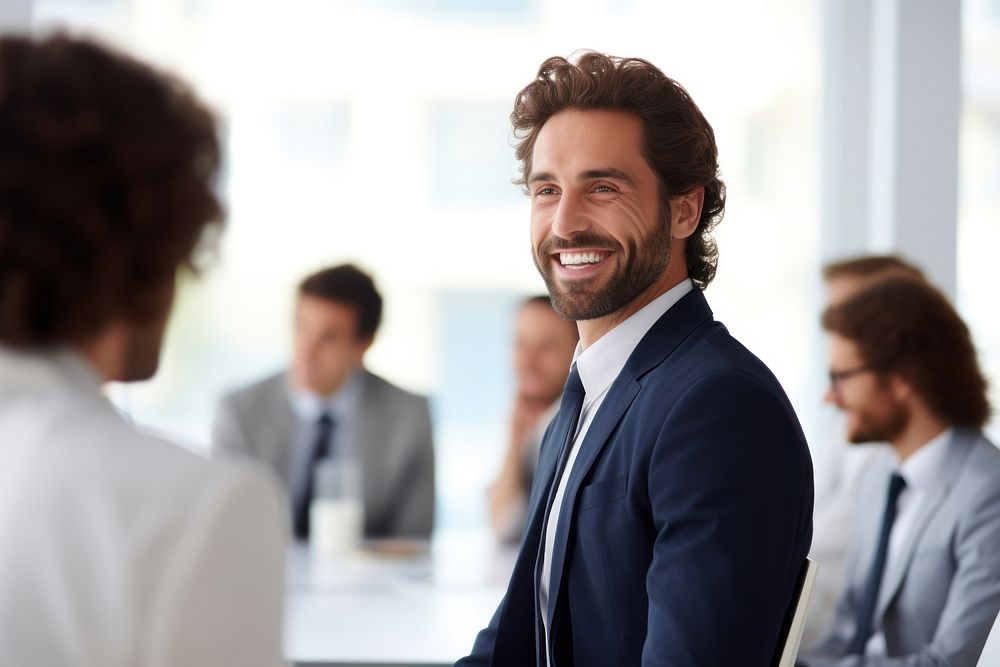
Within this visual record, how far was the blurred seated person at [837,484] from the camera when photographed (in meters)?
2.92

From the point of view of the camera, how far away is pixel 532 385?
13.0 feet

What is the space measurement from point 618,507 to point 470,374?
10988mm

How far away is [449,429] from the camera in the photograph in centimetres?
1234

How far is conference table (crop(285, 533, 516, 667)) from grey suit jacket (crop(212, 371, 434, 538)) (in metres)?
0.19

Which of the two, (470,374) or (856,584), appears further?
(470,374)

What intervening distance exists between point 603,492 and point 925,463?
1.32 meters

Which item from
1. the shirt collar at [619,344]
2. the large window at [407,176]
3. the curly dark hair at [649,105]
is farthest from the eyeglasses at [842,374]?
the large window at [407,176]

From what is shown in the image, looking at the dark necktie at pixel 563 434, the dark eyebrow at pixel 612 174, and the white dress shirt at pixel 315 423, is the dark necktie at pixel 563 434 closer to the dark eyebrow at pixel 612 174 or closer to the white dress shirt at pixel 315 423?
the dark eyebrow at pixel 612 174

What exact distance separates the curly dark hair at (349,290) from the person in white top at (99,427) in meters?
3.06

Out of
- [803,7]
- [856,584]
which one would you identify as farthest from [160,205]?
[803,7]

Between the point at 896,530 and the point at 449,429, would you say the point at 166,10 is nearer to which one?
the point at 449,429

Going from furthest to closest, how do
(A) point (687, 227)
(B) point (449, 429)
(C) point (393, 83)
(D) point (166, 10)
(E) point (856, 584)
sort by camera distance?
(B) point (449, 429)
(C) point (393, 83)
(D) point (166, 10)
(E) point (856, 584)
(A) point (687, 227)

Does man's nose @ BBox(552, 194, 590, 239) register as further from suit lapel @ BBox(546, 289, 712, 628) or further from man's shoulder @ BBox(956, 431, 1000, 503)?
man's shoulder @ BBox(956, 431, 1000, 503)

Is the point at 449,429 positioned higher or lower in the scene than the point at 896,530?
lower
